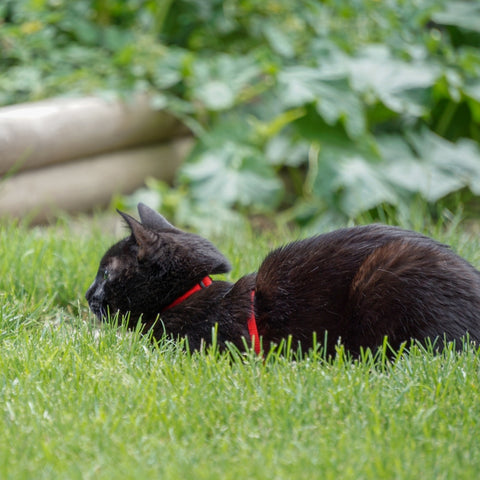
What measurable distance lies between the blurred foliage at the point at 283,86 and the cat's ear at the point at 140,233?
232 cm

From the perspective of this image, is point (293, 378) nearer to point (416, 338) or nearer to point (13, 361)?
point (416, 338)

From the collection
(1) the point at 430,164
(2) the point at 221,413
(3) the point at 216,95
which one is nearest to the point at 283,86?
(3) the point at 216,95

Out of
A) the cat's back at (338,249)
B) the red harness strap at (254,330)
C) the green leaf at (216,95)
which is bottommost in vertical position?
the red harness strap at (254,330)

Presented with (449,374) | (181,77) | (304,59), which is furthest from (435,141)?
(449,374)

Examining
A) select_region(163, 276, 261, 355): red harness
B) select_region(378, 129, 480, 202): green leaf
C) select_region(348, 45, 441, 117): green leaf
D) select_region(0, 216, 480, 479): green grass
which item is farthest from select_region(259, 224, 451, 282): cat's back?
select_region(348, 45, 441, 117): green leaf

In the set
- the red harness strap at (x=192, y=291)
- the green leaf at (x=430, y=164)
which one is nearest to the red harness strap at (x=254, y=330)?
the red harness strap at (x=192, y=291)

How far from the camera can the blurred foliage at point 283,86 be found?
505cm

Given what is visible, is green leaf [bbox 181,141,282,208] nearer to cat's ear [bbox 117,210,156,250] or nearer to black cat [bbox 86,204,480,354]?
black cat [bbox 86,204,480,354]

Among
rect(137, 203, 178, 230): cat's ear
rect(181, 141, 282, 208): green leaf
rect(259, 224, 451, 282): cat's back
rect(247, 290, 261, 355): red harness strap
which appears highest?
rect(259, 224, 451, 282): cat's back

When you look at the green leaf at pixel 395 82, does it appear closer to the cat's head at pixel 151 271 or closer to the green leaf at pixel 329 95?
the green leaf at pixel 329 95

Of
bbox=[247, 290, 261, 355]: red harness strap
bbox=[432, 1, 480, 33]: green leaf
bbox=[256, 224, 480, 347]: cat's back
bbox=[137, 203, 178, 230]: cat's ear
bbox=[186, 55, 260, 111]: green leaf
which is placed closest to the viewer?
bbox=[256, 224, 480, 347]: cat's back

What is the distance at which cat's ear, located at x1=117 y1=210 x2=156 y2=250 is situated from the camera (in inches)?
103

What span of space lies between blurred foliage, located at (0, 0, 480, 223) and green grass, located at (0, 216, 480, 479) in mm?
2643

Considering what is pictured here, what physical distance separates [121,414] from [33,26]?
441 centimetres
